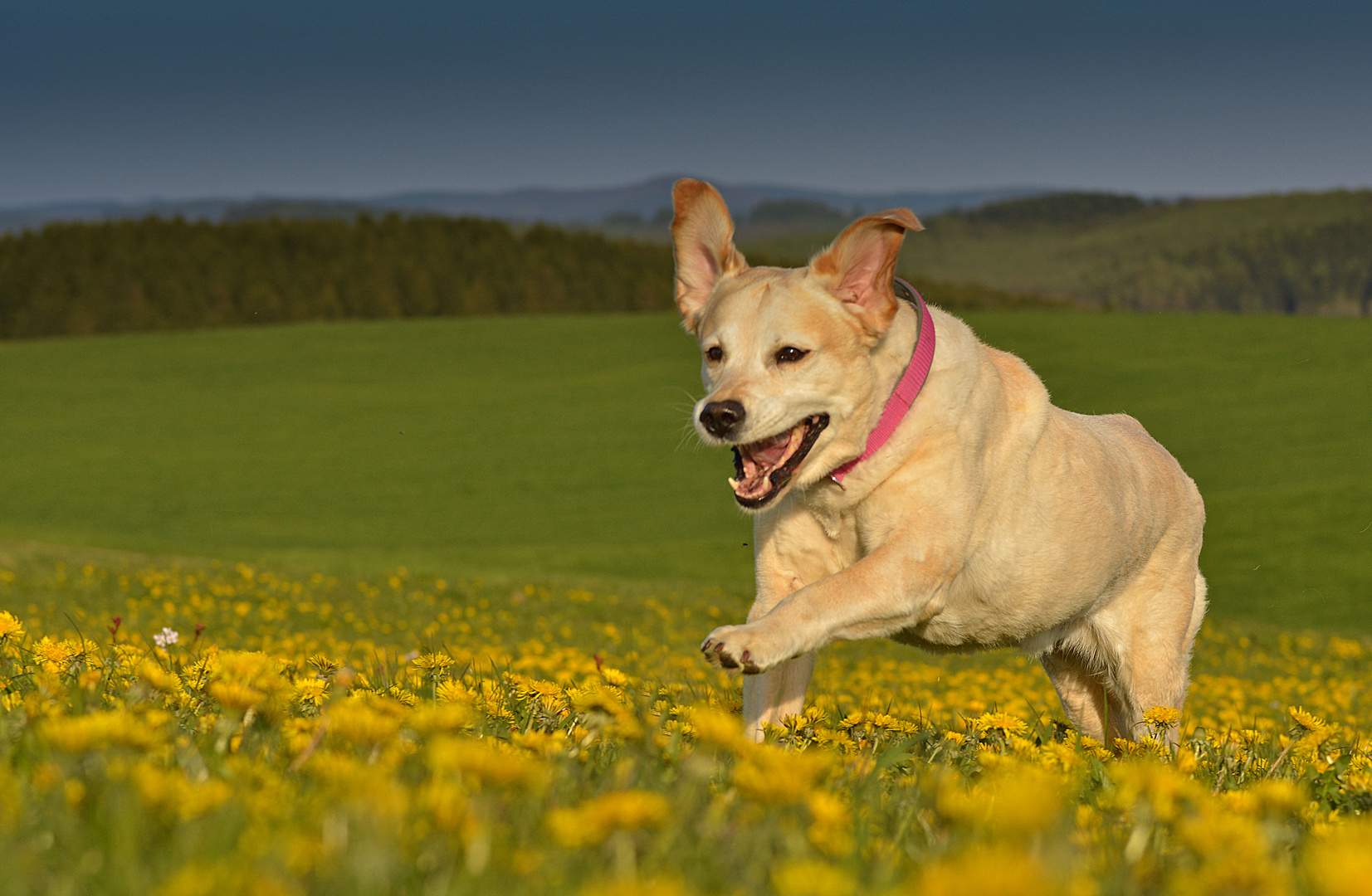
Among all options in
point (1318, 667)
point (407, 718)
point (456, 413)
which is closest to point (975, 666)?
point (1318, 667)

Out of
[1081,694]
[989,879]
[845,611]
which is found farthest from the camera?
[1081,694]

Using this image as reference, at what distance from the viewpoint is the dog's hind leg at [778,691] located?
15.8 feet

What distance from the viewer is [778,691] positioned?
488cm

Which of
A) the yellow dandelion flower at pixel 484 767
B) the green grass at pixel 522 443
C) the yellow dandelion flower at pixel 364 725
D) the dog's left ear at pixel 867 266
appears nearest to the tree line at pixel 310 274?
the green grass at pixel 522 443

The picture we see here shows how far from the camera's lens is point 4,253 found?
7388 centimetres

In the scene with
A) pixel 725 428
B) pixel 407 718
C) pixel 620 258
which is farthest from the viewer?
pixel 620 258

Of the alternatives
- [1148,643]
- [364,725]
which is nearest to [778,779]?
[364,725]

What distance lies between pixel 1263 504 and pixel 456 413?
93.9 ft

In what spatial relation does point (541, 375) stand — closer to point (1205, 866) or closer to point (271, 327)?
point (271, 327)

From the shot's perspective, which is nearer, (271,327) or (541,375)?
(541,375)

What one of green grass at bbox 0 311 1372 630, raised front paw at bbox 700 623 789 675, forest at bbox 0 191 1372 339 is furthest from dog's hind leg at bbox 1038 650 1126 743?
forest at bbox 0 191 1372 339

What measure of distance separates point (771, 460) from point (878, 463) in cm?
44

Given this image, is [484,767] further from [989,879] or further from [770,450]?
[770,450]

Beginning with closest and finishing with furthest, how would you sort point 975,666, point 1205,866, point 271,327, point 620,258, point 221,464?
point 1205,866
point 975,666
point 221,464
point 271,327
point 620,258
